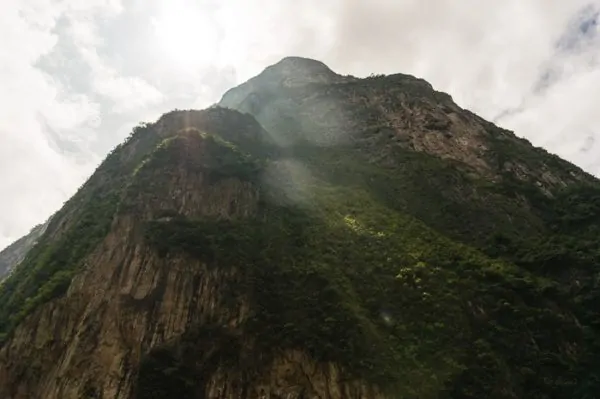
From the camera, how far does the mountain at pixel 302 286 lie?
96.9ft

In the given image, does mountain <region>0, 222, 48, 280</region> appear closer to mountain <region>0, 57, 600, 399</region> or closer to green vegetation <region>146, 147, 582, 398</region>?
mountain <region>0, 57, 600, 399</region>

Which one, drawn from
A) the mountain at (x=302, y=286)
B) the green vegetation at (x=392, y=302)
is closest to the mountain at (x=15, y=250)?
the mountain at (x=302, y=286)

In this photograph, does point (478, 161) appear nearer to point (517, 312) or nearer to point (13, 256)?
point (517, 312)

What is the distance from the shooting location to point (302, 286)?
34562 mm

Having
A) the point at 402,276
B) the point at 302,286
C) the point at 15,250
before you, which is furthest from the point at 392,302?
the point at 15,250

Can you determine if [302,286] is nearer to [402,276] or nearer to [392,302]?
[392,302]

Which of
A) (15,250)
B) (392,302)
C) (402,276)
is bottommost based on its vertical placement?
(392,302)

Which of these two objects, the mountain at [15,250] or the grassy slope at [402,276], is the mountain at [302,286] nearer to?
the grassy slope at [402,276]

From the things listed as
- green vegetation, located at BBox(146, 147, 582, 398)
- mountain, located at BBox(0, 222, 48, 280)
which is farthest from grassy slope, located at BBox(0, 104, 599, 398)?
mountain, located at BBox(0, 222, 48, 280)

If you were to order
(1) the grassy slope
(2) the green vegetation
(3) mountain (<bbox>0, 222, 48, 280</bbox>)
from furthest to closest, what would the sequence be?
1. (3) mountain (<bbox>0, 222, 48, 280</bbox>)
2. (1) the grassy slope
3. (2) the green vegetation

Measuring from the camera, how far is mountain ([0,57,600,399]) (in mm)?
29531

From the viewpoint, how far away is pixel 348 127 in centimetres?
6831

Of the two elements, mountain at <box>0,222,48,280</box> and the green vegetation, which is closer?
the green vegetation

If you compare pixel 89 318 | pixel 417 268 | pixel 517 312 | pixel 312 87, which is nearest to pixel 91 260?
pixel 89 318
